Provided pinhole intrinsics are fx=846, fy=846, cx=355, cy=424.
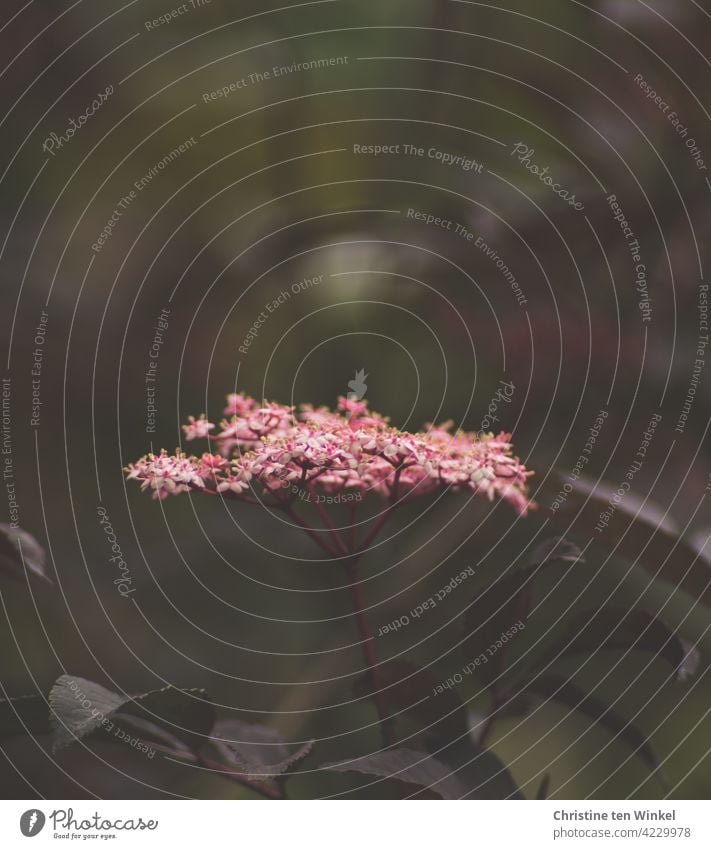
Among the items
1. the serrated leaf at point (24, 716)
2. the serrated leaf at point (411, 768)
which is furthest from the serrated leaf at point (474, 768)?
the serrated leaf at point (24, 716)

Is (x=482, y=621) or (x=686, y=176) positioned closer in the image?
(x=482, y=621)

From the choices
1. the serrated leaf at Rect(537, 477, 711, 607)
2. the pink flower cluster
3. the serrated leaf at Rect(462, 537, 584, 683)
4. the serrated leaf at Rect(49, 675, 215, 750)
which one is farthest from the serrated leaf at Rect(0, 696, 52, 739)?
the serrated leaf at Rect(537, 477, 711, 607)

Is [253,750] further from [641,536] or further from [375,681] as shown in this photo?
[641,536]

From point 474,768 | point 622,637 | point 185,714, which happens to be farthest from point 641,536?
point 185,714

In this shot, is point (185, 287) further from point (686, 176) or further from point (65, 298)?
point (686, 176)

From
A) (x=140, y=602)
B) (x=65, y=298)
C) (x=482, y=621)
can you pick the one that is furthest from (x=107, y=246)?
(x=482, y=621)

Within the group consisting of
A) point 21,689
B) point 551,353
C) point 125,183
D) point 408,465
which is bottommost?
point 21,689

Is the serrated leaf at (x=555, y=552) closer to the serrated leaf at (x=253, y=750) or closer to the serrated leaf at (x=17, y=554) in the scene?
the serrated leaf at (x=253, y=750)
